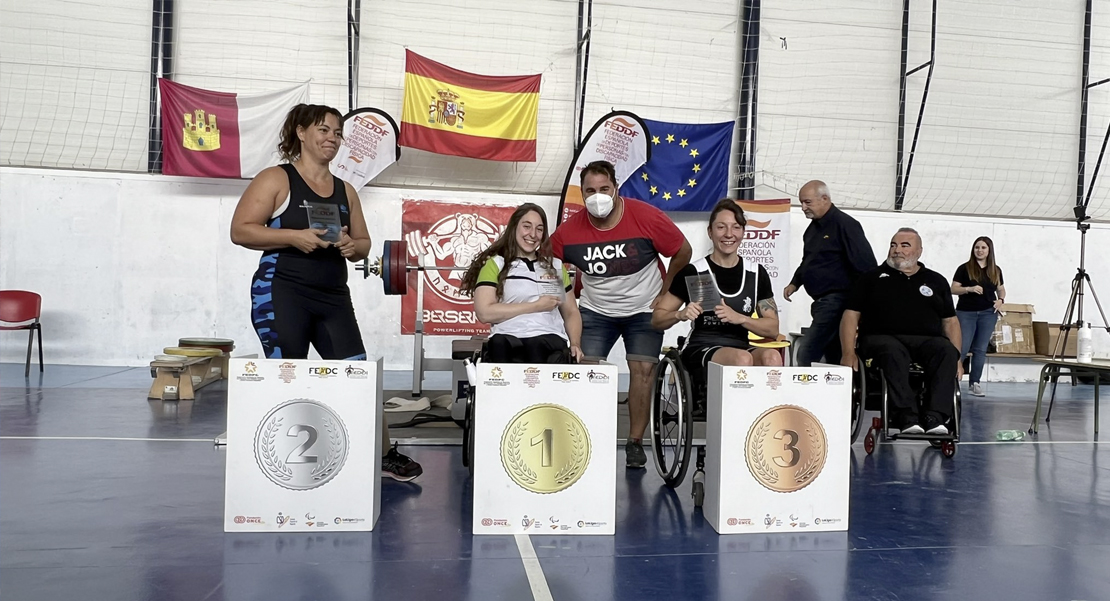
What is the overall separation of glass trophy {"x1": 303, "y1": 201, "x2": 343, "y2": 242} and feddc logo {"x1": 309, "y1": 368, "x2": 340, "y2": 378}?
16.1 inches

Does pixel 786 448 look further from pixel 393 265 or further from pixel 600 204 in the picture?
pixel 393 265

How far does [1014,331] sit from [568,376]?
6467 mm

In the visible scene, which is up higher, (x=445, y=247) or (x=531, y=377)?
(x=445, y=247)

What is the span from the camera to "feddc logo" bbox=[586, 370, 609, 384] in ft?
7.58

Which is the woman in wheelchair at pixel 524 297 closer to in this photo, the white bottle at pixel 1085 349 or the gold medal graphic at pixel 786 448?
the gold medal graphic at pixel 786 448

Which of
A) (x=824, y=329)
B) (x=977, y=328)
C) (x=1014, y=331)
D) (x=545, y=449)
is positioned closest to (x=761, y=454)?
(x=545, y=449)

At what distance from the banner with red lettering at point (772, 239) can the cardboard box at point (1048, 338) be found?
2526 mm

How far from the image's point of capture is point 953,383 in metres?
3.41

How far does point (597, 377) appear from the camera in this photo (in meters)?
2.31

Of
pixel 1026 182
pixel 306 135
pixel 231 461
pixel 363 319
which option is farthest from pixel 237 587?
pixel 1026 182

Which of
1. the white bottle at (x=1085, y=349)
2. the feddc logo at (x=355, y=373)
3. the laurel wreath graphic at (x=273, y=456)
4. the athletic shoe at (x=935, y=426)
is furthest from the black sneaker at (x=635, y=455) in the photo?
the white bottle at (x=1085, y=349)

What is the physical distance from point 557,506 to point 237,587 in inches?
34.9

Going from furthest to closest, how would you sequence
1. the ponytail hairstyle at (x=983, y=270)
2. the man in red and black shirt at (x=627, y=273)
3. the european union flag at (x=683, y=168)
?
the european union flag at (x=683, y=168)
the ponytail hairstyle at (x=983, y=270)
the man in red and black shirt at (x=627, y=273)

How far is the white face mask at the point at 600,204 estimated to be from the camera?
3.07m
